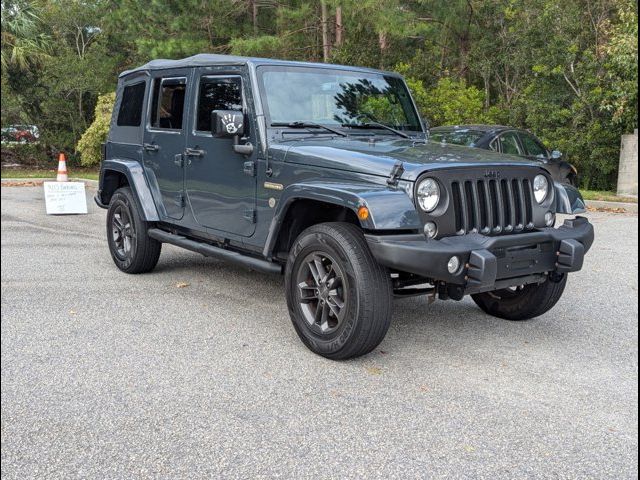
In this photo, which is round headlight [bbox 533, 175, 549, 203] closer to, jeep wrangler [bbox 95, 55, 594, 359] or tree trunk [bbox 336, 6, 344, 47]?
jeep wrangler [bbox 95, 55, 594, 359]

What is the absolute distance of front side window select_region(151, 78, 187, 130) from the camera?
5.96m

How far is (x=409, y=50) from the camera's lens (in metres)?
21.9

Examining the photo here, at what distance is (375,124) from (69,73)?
1938cm

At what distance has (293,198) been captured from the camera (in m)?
4.52

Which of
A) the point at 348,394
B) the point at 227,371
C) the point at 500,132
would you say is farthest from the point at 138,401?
the point at 500,132

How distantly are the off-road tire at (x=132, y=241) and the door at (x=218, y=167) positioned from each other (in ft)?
2.88

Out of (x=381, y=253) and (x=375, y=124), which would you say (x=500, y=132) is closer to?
(x=375, y=124)

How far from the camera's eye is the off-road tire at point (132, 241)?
21.1 feet

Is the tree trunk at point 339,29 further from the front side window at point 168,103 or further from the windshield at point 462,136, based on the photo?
the front side window at point 168,103

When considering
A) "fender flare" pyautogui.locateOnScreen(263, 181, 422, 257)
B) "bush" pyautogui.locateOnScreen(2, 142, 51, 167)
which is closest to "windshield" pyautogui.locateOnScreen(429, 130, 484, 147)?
"fender flare" pyautogui.locateOnScreen(263, 181, 422, 257)

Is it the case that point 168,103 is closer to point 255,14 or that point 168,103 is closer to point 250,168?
point 250,168

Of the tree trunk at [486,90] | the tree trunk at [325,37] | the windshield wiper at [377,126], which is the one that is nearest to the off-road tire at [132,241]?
the windshield wiper at [377,126]

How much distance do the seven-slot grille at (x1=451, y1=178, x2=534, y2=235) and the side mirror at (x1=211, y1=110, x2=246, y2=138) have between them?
1.67m

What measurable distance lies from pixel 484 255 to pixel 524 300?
1471 mm
